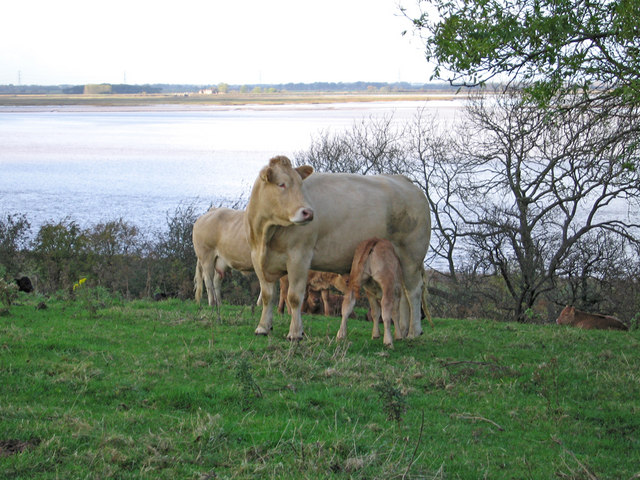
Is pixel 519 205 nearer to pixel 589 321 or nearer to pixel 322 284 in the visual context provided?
pixel 589 321

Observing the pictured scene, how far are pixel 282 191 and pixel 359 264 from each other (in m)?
1.35

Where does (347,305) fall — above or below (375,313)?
above

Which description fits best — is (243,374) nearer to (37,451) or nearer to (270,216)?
(37,451)

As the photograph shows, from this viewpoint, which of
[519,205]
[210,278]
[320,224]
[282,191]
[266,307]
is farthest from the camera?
[519,205]

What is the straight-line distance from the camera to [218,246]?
48.2ft

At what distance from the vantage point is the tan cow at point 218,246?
14317mm

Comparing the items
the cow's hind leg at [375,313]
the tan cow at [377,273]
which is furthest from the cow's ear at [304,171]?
the cow's hind leg at [375,313]

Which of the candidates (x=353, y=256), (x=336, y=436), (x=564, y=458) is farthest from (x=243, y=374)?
(x=353, y=256)

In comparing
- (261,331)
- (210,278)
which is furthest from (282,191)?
(210,278)

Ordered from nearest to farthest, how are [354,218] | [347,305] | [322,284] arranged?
[347,305] < [354,218] < [322,284]

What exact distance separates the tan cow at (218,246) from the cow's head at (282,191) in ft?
14.1

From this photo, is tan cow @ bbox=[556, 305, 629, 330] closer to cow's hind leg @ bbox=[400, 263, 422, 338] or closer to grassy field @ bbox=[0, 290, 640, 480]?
grassy field @ bbox=[0, 290, 640, 480]

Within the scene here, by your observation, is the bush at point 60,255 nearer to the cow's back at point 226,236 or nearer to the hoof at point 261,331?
the cow's back at point 226,236

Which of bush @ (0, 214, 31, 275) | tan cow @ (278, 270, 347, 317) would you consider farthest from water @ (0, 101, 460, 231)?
tan cow @ (278, 270, 347, 317)
